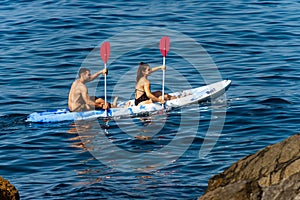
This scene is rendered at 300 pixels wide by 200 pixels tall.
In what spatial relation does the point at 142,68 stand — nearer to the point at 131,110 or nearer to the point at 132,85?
the point at 131,110

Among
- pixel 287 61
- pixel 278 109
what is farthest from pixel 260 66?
pixel 278 109

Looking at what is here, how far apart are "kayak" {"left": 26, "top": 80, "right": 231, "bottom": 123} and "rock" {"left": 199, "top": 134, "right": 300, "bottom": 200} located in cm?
725

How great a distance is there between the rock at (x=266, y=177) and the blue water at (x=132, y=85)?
7.48ft

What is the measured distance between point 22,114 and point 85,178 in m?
5.17

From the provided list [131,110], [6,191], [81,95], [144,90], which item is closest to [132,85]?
[144,90]

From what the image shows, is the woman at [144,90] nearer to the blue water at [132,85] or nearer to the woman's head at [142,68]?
the woman's head at [142,68]

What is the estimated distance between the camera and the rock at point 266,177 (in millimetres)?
7562

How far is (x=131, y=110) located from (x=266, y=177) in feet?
26.7

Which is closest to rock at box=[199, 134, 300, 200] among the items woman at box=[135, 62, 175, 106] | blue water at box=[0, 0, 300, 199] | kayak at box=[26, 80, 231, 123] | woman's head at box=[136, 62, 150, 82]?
blue water at box=[0, 0, 300, 199]

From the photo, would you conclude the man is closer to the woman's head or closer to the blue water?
the blue water

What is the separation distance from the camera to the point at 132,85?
19078 millimetres

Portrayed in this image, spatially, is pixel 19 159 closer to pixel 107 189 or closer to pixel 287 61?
pixel 107 189

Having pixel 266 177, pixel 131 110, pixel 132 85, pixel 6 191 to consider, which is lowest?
pixel 132 85

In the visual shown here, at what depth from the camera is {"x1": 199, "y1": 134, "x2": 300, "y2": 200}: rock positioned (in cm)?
756
